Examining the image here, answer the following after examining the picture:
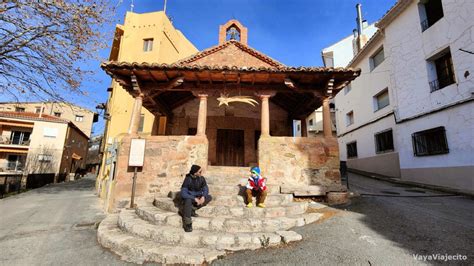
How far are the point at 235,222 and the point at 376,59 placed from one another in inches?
584

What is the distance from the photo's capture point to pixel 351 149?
16.7 m

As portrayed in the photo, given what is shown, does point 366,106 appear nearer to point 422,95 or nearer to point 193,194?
point 422,95

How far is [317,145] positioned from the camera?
6895 mm

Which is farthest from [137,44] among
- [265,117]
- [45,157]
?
[45,157]

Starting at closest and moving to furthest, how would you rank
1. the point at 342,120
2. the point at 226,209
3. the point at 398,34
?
the point at 226,209 → the point at 398,34 → the point at 342,120

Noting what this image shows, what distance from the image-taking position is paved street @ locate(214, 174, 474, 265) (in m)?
3.28

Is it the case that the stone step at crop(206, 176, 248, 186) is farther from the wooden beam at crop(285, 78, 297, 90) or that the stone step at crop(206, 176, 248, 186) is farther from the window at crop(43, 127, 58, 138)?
the window at crop(43, 127, 58, 138)

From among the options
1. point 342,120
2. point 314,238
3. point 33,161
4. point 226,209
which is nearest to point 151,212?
point 226,209

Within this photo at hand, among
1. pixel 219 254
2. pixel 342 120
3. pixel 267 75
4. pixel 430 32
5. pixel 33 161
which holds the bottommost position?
pixel 219 254

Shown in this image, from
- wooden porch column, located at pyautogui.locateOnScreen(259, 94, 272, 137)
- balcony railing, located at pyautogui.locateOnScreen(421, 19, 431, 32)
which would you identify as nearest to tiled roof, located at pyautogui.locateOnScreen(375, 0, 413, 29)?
balcony railing, located at pyautogui.locateOnScreen(421, 19, 431, 32)

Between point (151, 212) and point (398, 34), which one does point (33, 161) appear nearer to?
point (151, 212)

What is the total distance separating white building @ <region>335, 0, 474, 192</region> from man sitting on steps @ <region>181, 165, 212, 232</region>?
949 centimetres

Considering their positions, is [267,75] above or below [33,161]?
above

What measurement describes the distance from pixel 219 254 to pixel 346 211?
3483 mm
